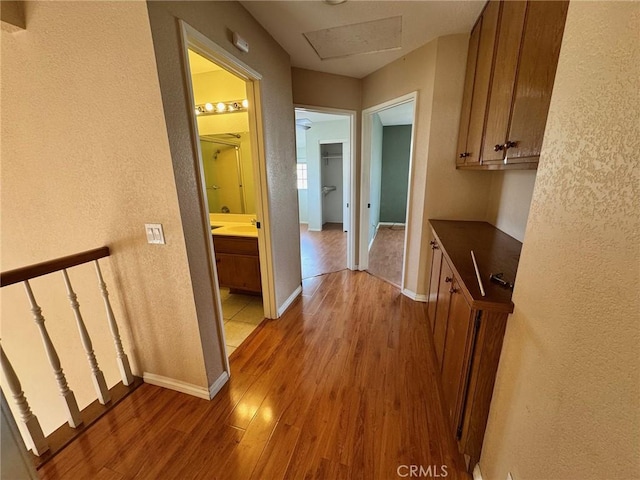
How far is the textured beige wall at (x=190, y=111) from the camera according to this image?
1.24m

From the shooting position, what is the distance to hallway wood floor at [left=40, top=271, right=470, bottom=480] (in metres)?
1.25

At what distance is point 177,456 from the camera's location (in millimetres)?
1303

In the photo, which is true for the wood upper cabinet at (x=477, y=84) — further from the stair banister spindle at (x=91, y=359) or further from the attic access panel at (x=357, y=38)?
the stair banister spindle at (x=91, y=359)

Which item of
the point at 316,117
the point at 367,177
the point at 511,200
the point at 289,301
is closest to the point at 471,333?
→ the point at 511,200

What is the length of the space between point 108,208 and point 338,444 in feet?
5.92

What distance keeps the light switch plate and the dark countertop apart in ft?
5.06

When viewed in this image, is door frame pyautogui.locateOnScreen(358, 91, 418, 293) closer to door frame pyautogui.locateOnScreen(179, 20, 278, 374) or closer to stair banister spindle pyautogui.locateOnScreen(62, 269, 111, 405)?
door frame pyautogui.locateOnScreen(179, 20, 278, 374)

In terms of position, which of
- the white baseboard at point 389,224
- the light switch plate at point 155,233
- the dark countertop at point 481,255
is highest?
the light switch plate at point 155,233

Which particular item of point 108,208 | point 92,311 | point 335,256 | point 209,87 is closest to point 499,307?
point 108,208

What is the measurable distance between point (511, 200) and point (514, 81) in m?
0.94

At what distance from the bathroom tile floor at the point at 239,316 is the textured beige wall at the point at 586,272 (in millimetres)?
1967

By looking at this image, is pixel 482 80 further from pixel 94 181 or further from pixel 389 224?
pixel 389 224

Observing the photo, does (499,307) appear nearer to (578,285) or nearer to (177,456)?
(578,285)

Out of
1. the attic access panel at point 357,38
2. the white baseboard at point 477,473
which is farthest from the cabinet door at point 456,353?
the attic access panel at point 357,38
